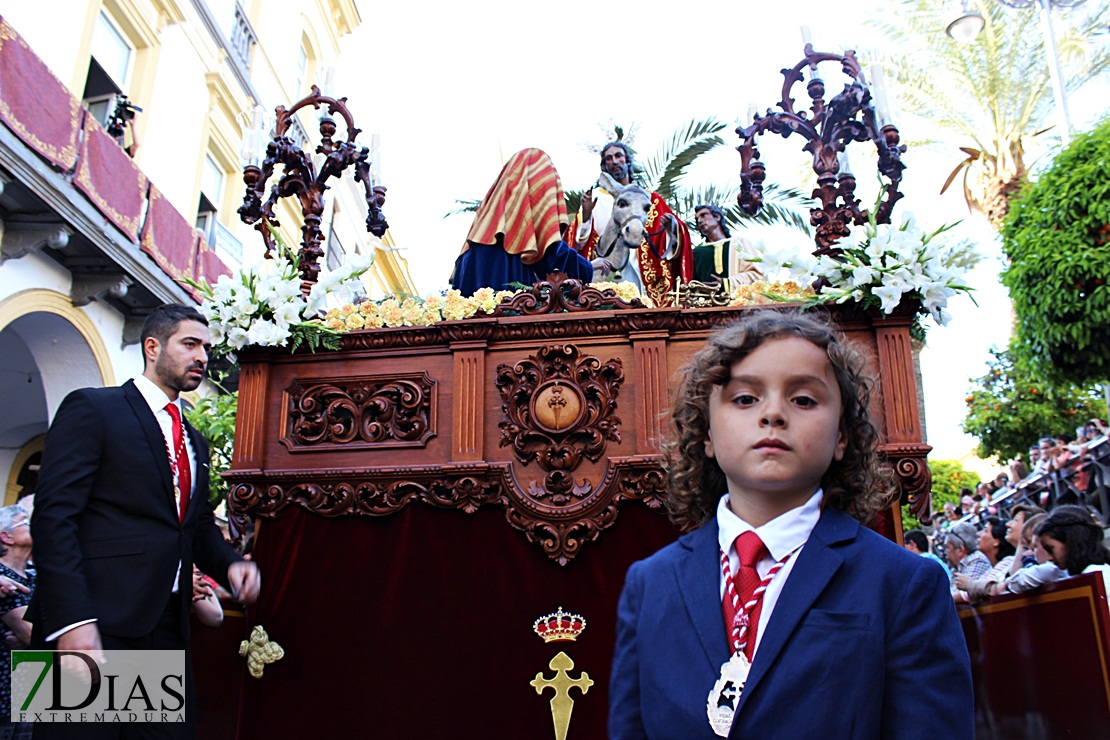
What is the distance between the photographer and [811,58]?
4406 millimetres

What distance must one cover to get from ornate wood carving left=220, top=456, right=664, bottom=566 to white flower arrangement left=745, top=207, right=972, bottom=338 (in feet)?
3.60

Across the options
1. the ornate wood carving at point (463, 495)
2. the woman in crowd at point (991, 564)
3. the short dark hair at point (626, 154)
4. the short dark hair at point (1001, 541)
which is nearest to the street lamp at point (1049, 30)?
the short dark hair at point (1001, 541)

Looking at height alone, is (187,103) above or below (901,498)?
above

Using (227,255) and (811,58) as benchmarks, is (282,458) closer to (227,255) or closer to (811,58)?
(811,58)

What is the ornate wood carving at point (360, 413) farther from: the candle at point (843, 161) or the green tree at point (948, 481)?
the green tree at point (948, 481)

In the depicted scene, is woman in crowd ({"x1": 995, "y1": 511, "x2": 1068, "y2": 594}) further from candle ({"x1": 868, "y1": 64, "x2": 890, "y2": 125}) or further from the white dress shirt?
the white dress shirt

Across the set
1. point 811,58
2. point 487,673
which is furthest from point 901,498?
point 811,58

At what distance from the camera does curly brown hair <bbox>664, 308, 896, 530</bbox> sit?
72.9 inches

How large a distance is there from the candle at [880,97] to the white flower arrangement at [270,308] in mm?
2689

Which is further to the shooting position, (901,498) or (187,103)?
(187,103)

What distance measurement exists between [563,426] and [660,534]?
2.06ft

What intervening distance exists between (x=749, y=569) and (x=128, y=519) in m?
2.26

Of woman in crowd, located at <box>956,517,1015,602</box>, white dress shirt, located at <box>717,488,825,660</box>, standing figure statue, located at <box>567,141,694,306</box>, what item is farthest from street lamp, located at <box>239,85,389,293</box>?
woman in crowd, located at <box>956,517,1015,602</box>

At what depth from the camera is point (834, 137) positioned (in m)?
4.27
